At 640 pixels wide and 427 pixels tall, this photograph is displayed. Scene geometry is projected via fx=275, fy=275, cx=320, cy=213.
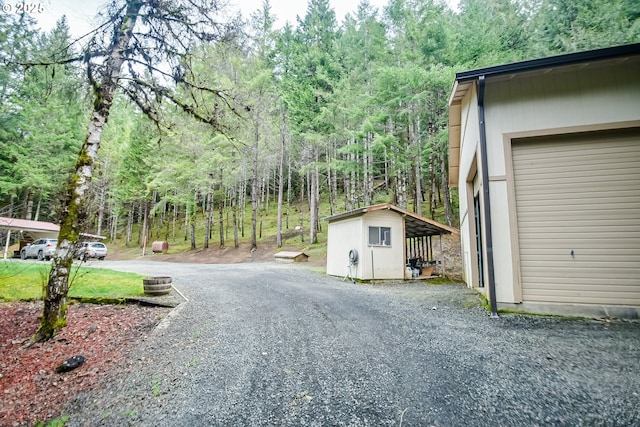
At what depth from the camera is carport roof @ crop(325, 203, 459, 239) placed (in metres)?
10.8

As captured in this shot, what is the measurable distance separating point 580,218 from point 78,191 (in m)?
8.55

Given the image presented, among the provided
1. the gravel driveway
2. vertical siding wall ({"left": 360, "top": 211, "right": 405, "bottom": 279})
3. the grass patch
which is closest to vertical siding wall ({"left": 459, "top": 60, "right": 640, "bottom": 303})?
the gravel driveway

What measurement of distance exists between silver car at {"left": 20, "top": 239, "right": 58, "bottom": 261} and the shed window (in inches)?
710

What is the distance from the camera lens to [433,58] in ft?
49.3

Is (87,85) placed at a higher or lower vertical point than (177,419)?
higher

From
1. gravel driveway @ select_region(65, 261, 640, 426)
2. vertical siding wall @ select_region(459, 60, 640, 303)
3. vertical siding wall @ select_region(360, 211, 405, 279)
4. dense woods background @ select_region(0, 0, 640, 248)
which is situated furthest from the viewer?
vertical siding wall @ select_region(360, 211, 405, 279)

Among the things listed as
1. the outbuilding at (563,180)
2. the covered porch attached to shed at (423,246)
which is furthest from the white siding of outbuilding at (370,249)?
the outbuilding at (563,180)

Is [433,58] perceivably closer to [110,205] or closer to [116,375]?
[116,375]

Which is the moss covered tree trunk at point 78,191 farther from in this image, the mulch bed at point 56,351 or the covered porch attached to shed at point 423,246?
the covered porch attached to shed at point 423,246

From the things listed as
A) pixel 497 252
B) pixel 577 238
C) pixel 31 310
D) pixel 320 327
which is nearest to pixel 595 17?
pixel 577 238

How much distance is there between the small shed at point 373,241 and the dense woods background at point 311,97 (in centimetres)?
433

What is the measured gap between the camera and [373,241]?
35.9 feet

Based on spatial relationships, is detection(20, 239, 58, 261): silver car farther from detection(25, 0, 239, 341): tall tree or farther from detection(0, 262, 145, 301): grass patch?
detection(25, 0, 239, 341): tall tree

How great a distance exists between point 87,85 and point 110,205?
30.9m
